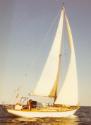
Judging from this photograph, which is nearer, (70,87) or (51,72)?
(70,87)

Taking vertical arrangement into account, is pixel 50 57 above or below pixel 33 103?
above

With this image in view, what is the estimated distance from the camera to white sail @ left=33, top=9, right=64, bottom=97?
55.5m

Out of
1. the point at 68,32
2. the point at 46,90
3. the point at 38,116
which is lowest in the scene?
the point at 38,116

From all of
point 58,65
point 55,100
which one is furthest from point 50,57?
point 55,100

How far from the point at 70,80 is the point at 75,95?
2.23 metres

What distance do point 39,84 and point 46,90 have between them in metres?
1.34

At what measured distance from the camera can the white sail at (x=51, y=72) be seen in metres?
55.5

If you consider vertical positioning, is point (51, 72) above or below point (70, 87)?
above

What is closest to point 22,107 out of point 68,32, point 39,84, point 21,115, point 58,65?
point 21,115

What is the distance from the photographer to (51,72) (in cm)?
5644

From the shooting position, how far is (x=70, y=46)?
55.0 meters

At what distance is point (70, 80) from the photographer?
5556 centimetres

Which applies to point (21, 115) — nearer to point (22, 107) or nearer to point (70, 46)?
point (22, 107)

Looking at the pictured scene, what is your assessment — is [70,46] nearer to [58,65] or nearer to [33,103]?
[58,65]
